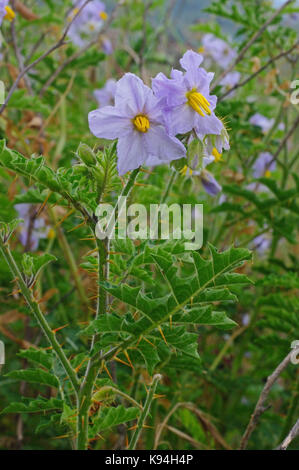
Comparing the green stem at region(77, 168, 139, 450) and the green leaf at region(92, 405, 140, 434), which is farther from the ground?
the green stem at region(77, 168, 139, 450)

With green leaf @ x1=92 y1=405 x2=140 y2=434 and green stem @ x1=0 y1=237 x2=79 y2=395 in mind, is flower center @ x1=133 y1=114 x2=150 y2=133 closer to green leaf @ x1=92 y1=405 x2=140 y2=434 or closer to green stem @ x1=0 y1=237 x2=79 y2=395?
green stem @ x1=0 y1=237 x2=79 y2=395

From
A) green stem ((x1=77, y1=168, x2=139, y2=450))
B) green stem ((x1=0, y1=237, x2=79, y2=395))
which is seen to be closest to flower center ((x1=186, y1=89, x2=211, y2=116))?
green stem ((x1=77, y1=168, x2=139, y2=450))

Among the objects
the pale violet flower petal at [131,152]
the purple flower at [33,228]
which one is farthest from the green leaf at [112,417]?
the purple flower at [33,228]

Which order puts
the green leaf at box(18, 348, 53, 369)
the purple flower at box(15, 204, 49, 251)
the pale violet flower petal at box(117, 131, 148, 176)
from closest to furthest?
1. the pale violet flower petal at box(117, 131, 148, 176)
2. the green leaf at box(18, 348, 53, 369)
3. the purple flower at box(15, 204, 49, 251)

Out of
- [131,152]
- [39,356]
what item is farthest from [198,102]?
[39,356]

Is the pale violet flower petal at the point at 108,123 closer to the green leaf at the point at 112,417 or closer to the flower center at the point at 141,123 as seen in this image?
the flower center at the point at 141,123

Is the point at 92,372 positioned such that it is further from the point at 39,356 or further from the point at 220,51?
the point at 220,51
